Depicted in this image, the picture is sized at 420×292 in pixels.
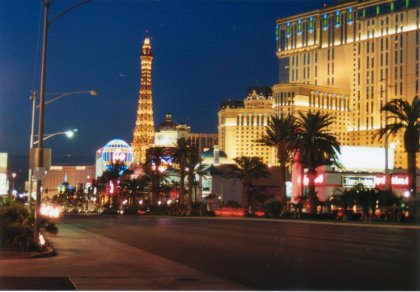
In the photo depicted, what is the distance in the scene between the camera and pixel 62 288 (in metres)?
14.1

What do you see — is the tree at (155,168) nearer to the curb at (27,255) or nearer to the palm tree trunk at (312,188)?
the palm tree trunk at (312,188)

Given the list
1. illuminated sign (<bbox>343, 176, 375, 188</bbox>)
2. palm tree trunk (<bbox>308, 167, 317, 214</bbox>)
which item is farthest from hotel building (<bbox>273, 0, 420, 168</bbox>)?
palm tree trunk (<bbox>308, 167, 317, 214</bbox>)

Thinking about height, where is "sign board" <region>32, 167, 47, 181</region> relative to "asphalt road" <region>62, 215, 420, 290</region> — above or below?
above

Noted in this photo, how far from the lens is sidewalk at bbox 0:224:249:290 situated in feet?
49.1

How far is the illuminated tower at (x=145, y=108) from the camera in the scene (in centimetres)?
17088

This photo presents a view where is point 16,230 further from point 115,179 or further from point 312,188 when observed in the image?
point 115,179

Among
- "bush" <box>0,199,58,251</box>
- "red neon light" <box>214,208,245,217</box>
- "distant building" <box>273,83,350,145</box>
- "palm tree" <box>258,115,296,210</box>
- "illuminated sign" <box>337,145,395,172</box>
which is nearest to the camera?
"bush" <box>0,199,58,251</box>

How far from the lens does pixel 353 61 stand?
565ft

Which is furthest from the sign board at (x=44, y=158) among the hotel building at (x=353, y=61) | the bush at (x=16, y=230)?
the hotel building at (x=353, y=61)

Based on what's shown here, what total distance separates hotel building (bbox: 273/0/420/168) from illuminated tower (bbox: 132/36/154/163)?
2951 centimetres

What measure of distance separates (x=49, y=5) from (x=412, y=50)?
145 m

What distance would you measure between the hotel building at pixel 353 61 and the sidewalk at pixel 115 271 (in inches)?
5369

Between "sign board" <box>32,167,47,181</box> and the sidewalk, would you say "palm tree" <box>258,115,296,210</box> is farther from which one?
"sign board" <box>32,167,47,181</box>

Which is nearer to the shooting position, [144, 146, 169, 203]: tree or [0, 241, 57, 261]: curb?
[0, 241, 57, 261]: curb
